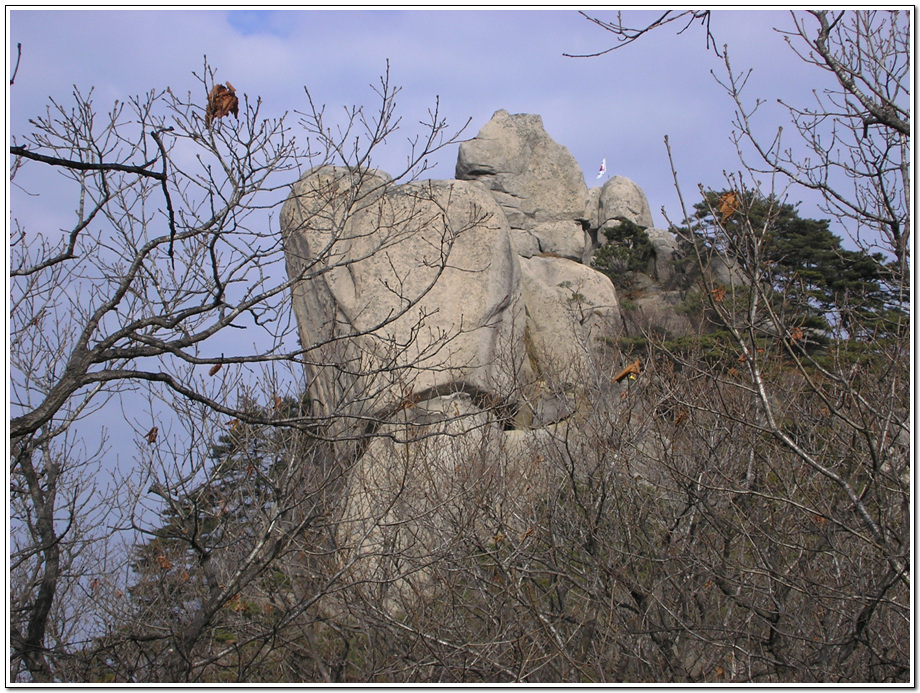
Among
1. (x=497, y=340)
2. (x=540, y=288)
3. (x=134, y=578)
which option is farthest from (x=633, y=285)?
(x=134, y=578)

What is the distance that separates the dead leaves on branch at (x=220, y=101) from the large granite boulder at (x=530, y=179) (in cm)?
2059

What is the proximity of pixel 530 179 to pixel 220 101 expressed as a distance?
70.5 feet

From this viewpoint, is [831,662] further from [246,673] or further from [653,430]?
[246,673]

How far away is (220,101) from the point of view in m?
4.15

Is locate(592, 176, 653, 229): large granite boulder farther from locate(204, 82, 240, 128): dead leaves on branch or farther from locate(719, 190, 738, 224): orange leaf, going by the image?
locate(719, 190, 738, 224): orange leaf

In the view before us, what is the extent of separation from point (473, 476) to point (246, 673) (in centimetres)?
295

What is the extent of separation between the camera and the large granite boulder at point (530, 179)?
2472 centimetres

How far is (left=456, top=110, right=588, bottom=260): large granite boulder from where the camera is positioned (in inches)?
973

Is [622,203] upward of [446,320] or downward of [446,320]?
upward

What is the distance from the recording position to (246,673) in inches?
244

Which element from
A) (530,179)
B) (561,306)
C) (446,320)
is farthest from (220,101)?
(530,179)

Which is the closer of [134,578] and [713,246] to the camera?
[713,246]

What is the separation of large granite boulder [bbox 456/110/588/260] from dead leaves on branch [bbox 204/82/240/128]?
Answer: 20.6 metres

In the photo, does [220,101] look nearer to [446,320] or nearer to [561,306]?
[446,320]
